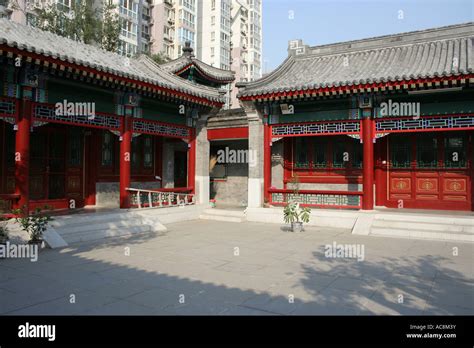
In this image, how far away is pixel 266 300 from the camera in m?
4.38

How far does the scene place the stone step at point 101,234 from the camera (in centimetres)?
797

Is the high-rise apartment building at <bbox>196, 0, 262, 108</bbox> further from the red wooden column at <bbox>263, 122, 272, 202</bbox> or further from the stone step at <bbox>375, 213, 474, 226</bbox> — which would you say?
the stone step at <bbox>375, 213, 474, 226</bbox>

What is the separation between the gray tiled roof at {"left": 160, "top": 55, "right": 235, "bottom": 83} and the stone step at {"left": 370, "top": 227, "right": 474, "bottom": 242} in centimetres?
1096

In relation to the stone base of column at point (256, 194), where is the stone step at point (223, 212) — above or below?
below

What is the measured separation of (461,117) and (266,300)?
26.1ft

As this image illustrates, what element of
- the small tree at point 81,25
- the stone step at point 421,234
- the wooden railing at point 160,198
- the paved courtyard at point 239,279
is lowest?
the paved courtyard at point 239,279

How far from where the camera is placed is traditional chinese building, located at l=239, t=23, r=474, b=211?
9.88 metres

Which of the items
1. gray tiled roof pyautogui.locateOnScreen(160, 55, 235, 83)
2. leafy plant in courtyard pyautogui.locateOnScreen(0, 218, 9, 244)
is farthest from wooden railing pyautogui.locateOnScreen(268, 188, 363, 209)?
gray tiled roof pyautogui.locateOnScreen(160, 55, 235, 83)

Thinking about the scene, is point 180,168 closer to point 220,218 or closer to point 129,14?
point 220,218

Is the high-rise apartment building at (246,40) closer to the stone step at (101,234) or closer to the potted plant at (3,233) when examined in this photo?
the stone step at (101,234)

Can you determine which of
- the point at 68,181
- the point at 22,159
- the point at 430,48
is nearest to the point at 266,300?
the point at 22,159

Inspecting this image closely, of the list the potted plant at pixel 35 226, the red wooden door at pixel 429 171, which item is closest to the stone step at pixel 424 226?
the red wooden door at pixel 429 171

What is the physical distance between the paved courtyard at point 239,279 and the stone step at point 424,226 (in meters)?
0.91
